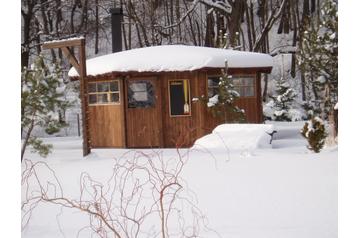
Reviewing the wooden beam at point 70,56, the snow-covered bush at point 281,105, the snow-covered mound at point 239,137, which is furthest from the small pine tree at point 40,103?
the snow-covered bush at point 281,105

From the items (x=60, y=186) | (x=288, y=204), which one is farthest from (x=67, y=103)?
(x=288, y=204)

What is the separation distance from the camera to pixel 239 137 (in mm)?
5320

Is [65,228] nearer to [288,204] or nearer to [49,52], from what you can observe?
[288,204]

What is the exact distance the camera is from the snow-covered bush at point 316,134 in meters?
3.49

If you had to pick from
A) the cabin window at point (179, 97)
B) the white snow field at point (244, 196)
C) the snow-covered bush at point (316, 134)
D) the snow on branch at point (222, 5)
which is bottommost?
the white snow field at point (244, 196)

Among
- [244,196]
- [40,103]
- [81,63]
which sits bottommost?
[244,196]

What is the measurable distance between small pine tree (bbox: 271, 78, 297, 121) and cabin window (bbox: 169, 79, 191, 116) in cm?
149

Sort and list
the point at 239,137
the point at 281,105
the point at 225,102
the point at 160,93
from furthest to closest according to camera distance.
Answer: the point at 160,93, the point at 225,102, the point at 281,105, the point at 239,137

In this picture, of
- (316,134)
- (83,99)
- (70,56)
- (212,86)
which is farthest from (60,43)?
(212,86)

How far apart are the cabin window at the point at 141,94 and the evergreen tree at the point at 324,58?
16.1 feet

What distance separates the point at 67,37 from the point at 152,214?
1.87 m

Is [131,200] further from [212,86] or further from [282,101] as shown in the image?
[212,86]

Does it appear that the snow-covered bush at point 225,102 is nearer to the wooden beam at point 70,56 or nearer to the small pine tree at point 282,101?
the small pine tree at point 282,101

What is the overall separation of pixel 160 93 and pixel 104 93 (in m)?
1.06
